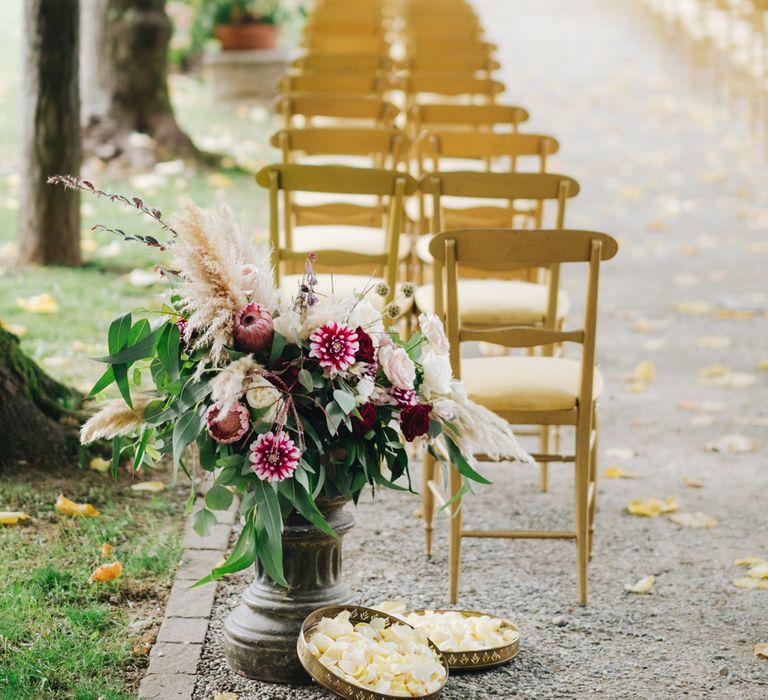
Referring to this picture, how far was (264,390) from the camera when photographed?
2.99m

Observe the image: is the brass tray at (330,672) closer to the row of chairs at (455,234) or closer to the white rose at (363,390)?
the row of chairs at (455,234)

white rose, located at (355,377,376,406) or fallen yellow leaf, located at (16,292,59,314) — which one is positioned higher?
white rose, located at (355,377,376,406)

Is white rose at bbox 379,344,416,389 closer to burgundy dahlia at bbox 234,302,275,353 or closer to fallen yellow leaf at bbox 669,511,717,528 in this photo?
burgundy dahlia at bbox 234,302,275,353

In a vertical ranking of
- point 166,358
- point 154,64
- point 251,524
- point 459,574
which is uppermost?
point 154,64

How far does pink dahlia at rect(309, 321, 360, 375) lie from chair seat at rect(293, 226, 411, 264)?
2465 mm

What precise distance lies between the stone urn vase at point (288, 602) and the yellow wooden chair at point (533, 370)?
532 mm

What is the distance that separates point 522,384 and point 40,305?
128 inches

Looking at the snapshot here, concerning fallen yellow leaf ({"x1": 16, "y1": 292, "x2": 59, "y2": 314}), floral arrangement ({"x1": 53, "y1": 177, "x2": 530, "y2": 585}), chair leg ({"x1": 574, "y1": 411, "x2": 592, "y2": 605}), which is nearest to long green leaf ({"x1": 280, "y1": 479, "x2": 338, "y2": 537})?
floral arrangement ({"x1": 53, "y1": 177, "x2": 530, "y2": 585})

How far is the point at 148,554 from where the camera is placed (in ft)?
13.1

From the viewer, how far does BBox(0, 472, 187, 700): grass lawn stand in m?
3.24

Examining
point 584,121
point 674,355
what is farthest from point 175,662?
point 584,121

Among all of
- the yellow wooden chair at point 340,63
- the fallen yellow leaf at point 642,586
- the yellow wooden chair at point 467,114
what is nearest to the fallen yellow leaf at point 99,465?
the fallen yellow leaf at point 642,586

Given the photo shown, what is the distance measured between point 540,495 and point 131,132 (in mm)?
5922

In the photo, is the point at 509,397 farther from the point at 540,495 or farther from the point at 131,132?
the point at 131,132
